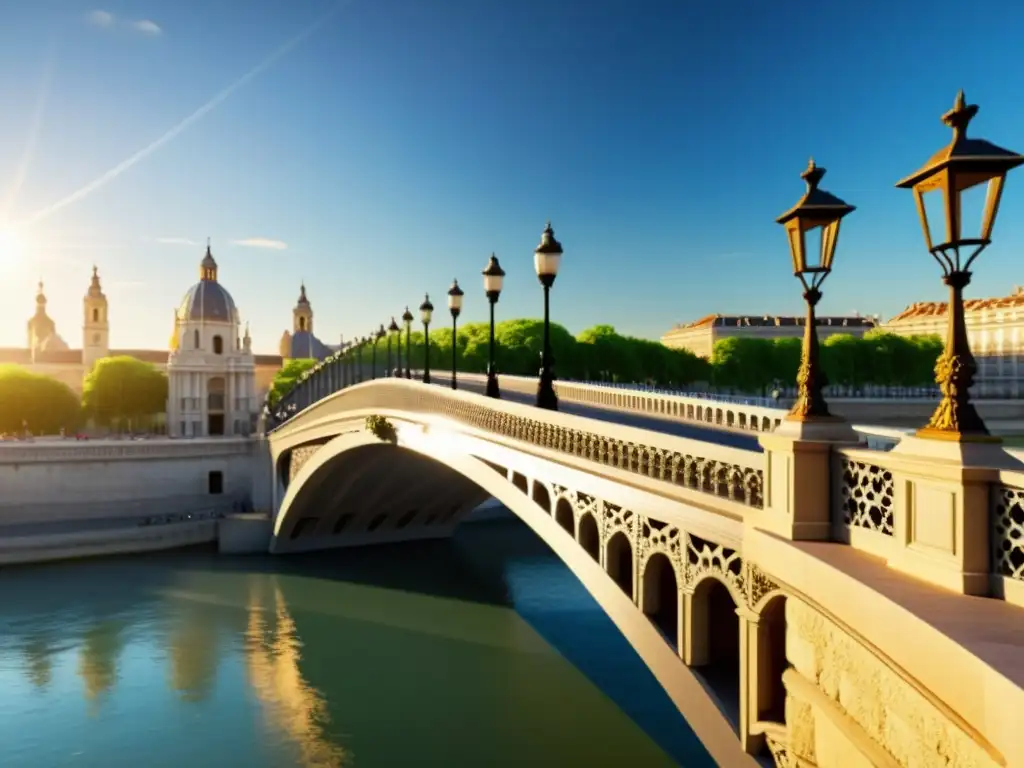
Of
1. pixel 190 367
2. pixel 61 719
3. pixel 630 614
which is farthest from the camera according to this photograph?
pixel 190 367

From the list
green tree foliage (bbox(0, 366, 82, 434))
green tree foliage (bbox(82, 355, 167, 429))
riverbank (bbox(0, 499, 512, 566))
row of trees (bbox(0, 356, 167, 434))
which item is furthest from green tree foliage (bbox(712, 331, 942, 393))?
green tree foliage (bbox(0, 366, 82, 434))

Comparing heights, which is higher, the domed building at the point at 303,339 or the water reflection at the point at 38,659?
the domed building at the point at 303,339

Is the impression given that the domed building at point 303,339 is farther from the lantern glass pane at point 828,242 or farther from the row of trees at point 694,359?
the lantern glass pane at point 828,242

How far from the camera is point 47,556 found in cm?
3703

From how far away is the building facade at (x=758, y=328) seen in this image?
381 feet

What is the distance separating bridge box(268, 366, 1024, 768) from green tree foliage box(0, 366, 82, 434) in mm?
59860

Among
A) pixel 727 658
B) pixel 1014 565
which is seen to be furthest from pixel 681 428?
pixel 1014 565

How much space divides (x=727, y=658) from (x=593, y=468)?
3.09 metres

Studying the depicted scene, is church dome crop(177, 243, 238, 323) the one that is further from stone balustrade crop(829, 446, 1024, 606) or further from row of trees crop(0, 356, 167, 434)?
stone balustrade crop(829, 446, 1024, 606)

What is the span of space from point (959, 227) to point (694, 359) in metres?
77.4

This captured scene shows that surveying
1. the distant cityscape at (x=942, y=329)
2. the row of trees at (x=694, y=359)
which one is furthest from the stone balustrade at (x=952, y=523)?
the row of trees at (x=694, y=359)

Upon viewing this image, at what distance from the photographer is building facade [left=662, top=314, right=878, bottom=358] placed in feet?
381

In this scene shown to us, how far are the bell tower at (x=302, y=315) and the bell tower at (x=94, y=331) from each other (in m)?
24.0

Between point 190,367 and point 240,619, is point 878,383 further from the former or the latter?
point 240,619
